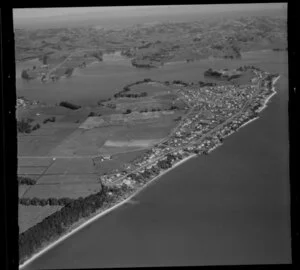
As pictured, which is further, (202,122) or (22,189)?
(202,122)

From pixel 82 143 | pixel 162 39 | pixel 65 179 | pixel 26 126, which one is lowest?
pixel 65 179

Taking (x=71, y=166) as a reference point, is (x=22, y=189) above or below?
below

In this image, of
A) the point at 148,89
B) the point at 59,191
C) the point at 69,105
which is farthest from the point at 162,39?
the point at 59,191

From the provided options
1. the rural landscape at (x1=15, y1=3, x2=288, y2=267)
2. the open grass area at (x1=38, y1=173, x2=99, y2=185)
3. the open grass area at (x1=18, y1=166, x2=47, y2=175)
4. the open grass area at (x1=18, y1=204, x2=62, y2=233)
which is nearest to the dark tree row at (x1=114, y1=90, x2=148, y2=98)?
the rural landscape at (x1=15, y1=3, x2=288, y2=267)

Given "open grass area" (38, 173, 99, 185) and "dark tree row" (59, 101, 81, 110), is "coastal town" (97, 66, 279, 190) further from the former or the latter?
"dark tree row" (59, 101, 81, 110)

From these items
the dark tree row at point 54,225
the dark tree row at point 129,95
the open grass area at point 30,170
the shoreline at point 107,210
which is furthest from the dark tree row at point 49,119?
the shoreline at point 107,210

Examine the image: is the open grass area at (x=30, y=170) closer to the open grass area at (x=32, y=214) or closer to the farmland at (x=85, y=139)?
the farmland at (x=85, y=139)

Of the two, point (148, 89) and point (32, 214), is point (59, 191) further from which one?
point (148, 89)
